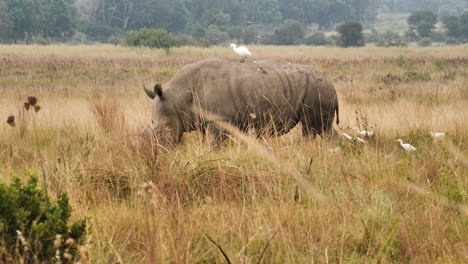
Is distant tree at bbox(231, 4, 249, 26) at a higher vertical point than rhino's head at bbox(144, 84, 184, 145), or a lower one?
higher

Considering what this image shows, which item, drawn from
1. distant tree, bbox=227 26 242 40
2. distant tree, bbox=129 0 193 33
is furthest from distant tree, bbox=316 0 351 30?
distant tree, bbox=129 0 193 33

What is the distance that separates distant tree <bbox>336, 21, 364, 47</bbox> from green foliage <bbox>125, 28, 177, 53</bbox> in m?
25.5

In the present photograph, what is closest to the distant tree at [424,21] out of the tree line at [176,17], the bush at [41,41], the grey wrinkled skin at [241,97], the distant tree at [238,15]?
the tree line at [176,17]

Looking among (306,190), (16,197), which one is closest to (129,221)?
A: (16,197)

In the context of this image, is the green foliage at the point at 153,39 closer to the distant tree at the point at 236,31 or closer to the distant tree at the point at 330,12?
the distant tree at the point at 236,31

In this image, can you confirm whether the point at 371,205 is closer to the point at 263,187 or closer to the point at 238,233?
the point at 263,187

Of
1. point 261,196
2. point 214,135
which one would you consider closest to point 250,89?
point 214,135

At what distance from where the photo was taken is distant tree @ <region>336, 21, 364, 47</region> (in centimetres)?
5522

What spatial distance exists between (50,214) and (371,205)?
199 centimetres

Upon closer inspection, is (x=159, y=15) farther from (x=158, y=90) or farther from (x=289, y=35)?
(x=158, y=90)

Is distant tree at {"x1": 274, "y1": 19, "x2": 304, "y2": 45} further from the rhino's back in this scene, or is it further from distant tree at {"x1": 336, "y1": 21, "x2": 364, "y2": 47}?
the rhino's back

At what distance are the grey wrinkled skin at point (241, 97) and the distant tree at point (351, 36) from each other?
168 feet

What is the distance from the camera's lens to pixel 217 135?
5219 millimetres

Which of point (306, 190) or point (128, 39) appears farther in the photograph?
point (128, 39)
